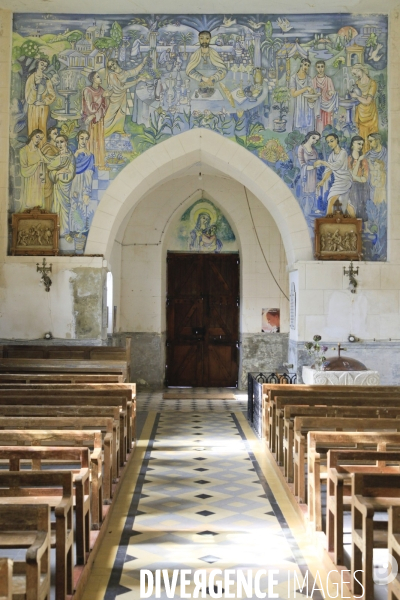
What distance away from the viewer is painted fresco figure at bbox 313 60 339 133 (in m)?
A: 13.0

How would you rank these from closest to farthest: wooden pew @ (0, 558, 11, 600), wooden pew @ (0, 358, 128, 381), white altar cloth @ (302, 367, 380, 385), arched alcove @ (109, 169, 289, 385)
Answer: wooden pew @ (0, 558, 11, 600), wooden pew @ (0, 358, 128, 381), white altar cloth @ (302, 367, 380, 385), arched alcove @ (109, 169, 289, 385)

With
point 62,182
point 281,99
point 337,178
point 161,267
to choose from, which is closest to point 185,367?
point 161,267

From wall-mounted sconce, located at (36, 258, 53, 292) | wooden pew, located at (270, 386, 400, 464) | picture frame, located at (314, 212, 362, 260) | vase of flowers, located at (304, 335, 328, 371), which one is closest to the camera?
wooden pew, located at (270, 386, 400, 464)

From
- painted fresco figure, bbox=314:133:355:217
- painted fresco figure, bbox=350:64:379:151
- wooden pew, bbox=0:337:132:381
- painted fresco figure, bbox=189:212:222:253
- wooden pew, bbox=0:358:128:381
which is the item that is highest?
painted fresco figure, bbox=350:64:379:151

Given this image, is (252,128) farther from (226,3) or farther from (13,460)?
(13,460)

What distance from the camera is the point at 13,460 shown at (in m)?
4.83

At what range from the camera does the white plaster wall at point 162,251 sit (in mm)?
16188

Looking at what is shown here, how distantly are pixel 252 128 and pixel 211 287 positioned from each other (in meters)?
5.03

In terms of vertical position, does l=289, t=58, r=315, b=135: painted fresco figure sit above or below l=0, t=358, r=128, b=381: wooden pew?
above

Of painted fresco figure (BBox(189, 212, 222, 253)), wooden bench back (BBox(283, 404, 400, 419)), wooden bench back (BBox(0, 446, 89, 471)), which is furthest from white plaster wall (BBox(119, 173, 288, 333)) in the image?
wooden bench back (BBox(0, 446, 89, 471))

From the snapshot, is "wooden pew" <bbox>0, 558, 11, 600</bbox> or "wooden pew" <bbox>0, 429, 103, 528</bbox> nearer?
"wooden pew" <bbox>0, 558, 11, 600</bbox>

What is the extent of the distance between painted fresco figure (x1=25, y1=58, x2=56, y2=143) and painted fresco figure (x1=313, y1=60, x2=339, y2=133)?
4870mm

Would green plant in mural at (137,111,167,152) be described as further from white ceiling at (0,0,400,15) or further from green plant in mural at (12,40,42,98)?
green plant in mural at (12,40,42,98)

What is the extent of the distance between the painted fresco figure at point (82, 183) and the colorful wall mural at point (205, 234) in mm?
4245
